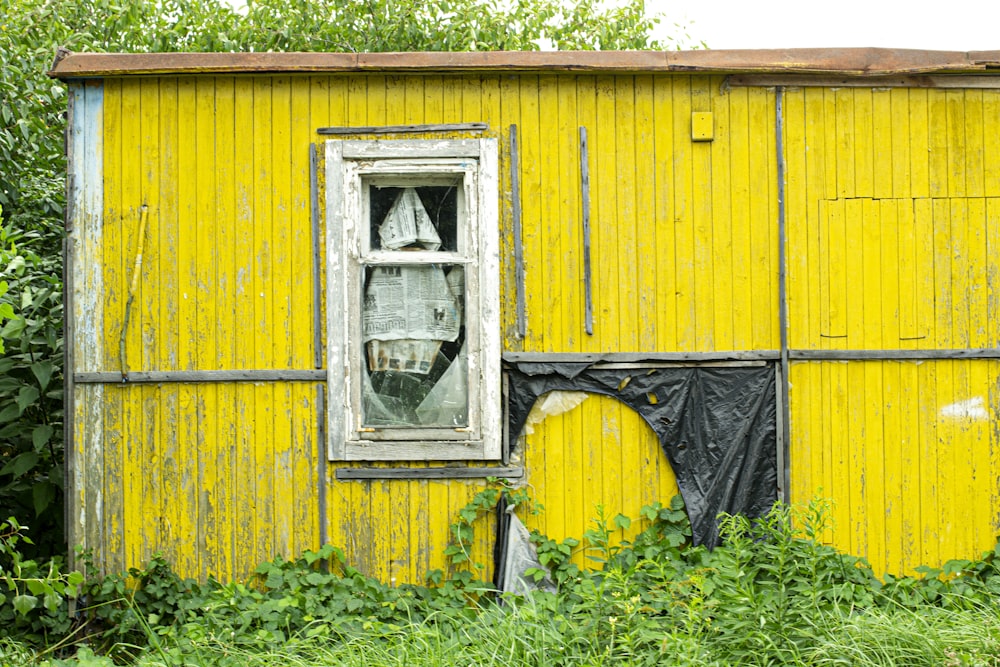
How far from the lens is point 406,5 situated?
955 cm

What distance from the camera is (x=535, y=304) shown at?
4543mm

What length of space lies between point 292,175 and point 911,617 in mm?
3810

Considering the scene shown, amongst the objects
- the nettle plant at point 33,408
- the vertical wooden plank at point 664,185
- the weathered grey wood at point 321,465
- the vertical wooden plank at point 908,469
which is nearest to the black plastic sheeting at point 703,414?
the vertical wooden plank at point 664,185

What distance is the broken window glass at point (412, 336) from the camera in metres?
4.56

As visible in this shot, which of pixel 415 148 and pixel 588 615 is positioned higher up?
pixel 415 148

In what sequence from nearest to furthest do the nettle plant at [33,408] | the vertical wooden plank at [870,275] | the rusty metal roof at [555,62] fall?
the rusty metal roof at [555,62] < the vertical wooden plank at [870,275] < the nettle plant at [33,408]

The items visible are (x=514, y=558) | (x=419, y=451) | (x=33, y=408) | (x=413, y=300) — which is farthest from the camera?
(x=33, y=408)

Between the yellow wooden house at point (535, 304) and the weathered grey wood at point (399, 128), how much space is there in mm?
29

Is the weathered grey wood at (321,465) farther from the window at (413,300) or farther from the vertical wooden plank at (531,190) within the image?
the vertical wooden plank at (531,190)

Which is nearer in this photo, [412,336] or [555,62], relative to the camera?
[555,62]

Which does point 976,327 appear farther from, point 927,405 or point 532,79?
point 532,79

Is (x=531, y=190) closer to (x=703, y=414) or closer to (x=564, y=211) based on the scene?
(x=564, y=211)

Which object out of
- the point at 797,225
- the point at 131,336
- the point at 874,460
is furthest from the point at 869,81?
the point at 131,336

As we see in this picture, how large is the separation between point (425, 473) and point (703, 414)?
5.08 feet
